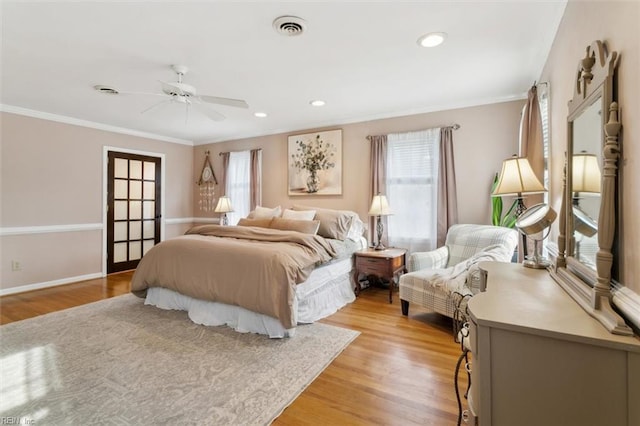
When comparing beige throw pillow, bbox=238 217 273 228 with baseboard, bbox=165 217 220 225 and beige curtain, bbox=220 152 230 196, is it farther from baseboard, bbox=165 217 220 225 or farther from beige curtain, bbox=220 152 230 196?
baseboard, bbox=165 217 220 225

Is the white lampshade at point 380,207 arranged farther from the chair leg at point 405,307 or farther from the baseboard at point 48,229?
the baseboard at point 48,229

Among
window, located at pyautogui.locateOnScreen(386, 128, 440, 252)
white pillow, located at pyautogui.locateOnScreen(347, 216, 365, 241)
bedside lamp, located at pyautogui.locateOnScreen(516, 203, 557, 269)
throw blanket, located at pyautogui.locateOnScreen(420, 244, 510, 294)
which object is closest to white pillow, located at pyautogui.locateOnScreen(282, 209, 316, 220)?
white pillow, located at pyautogui.locateOnScreen(347, 216, 365, 241)

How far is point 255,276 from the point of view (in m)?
2.64

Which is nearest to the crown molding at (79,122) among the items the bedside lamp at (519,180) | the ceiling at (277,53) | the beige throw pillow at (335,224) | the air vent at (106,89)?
the ceiling at (277,53)

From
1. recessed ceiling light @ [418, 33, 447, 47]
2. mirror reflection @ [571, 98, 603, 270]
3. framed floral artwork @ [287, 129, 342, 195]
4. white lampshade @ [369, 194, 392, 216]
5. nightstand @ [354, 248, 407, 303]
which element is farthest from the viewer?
framed floral artwork @ [287, 129, 342, 195]

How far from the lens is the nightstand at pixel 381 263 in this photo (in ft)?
11.7

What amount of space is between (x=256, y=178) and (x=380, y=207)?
7.97ft

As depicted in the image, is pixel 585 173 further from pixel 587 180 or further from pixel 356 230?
pixel 356 230

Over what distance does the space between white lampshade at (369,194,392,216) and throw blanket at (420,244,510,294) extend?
1099 millimetres

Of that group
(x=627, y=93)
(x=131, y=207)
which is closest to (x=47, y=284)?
(x=131, y=207)

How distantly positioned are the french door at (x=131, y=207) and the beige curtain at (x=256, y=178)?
1795 millimetres

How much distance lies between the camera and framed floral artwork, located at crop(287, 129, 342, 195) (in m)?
4.61

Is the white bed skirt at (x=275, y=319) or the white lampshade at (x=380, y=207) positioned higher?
the white lampshade at (x=380, y=207)

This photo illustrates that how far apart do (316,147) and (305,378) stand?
3.44 meters
